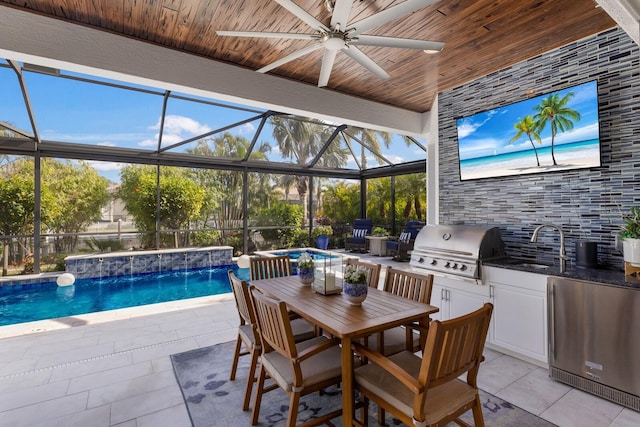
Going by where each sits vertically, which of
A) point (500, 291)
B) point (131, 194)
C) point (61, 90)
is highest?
point (61, 90)

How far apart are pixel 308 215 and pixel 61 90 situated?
260 inches

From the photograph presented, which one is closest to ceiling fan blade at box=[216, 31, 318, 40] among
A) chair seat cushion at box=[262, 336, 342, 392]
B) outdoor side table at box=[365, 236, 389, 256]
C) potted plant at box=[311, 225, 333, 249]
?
chair seat cushion at box=[262, 336, 342, 392]

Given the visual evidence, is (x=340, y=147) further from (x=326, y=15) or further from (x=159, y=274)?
(x=326, y=15)

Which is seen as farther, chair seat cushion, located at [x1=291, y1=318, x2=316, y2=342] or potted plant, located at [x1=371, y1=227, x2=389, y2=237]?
potted plant, located at [x1=371, y1=227, x2=389, y2=237]

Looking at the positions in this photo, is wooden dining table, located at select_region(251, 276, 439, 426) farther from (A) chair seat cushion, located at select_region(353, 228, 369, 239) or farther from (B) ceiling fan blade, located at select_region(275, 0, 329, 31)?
(A) chair seat cushion, located at select_region(353, 228, 369, 239)

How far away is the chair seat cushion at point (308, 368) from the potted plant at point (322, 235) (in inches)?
293

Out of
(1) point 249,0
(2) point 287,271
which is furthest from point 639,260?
(1) point 249,0

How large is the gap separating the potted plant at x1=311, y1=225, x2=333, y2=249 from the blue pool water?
9.22ft

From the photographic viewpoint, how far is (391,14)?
214cm

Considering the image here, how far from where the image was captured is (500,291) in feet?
10.1

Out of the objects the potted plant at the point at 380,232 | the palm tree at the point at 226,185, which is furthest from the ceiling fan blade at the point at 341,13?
the potted plant at the point at 380,232

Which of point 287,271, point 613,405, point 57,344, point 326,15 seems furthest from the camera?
point 287,271

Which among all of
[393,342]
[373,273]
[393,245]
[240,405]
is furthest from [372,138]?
[240,405]

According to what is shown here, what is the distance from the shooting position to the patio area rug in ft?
6.95
